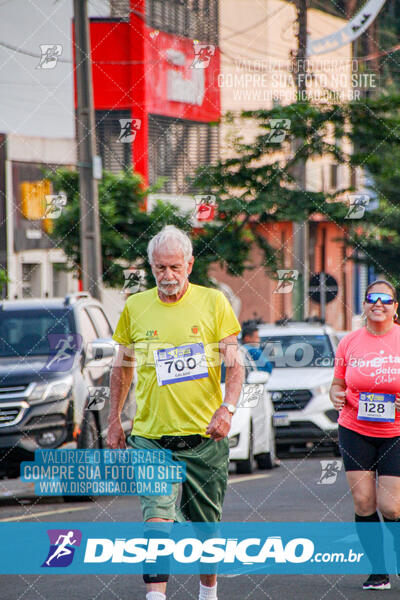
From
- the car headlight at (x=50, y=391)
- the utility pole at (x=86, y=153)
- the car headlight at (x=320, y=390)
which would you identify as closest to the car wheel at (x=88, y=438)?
the car headlight at (x=50, y=391)

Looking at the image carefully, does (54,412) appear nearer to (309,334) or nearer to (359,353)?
(359,353)

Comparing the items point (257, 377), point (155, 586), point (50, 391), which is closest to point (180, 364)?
point (155, 586)

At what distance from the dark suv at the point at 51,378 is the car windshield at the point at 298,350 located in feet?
14.5

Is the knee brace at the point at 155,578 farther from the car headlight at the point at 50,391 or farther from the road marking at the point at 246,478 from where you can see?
Answer: the road marking at the point at 246,478

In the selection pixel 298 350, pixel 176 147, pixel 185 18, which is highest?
pixel 185 18

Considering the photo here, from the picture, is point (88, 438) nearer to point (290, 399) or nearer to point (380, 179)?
point (290, 399)

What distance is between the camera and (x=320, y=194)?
2158 centimetres

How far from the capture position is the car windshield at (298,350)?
18062 millimetres

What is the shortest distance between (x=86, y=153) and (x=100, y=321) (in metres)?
5.27

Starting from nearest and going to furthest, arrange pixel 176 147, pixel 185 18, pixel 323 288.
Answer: pixel 323 288 → pixel 185 18 → pixel 176 147

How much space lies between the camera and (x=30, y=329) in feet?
43.7

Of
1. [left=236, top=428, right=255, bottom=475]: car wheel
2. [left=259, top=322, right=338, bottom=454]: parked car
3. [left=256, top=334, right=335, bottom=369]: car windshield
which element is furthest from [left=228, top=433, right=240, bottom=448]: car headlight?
[left=256, top=334, right=335, bottom=369]: car windshield

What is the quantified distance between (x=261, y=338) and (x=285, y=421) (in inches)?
65.1

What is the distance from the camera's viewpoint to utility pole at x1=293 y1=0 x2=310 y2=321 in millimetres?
21781
